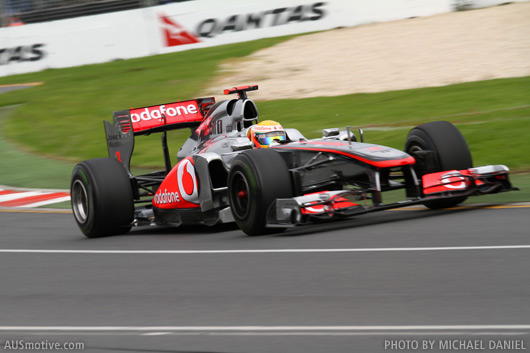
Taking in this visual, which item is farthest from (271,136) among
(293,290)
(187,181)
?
(293,290)

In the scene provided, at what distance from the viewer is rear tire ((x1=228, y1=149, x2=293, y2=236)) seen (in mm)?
8258

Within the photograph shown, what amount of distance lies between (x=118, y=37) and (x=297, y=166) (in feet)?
68.1

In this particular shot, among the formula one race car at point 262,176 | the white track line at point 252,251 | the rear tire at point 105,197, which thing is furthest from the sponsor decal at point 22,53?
the white track line at point 252,251

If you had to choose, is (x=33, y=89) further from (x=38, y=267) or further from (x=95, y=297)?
(x=95, y=297)

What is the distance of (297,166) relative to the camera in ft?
29.4

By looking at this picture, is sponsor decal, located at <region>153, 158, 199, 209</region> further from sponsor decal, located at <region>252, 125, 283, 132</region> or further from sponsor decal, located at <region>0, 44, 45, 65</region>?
sponsor decal, located at <region>0, 44, 45, 65</region>

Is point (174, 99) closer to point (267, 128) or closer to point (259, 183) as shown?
point (267, 128)

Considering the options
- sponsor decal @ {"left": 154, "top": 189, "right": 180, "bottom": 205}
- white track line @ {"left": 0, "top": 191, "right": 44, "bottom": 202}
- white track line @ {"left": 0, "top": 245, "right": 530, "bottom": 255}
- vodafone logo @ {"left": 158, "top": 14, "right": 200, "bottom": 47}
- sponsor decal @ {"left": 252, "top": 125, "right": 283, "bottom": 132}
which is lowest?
white track line @ {"left": 0, "top": 245, "right": 530, "bottom": 255}

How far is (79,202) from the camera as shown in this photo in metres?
10.6

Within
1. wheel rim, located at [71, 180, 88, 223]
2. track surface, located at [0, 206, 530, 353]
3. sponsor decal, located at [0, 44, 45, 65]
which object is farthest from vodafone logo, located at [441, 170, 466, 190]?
sponsor decal, located at [0, 44, 45, 65]

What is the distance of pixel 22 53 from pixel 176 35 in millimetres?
5633

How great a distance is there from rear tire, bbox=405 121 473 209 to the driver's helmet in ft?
4.95

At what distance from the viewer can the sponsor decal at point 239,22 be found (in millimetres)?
27266

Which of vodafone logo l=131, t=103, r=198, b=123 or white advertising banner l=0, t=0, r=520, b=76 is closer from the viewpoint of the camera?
vodafone logo l=131, t=103, r=198, b=123
